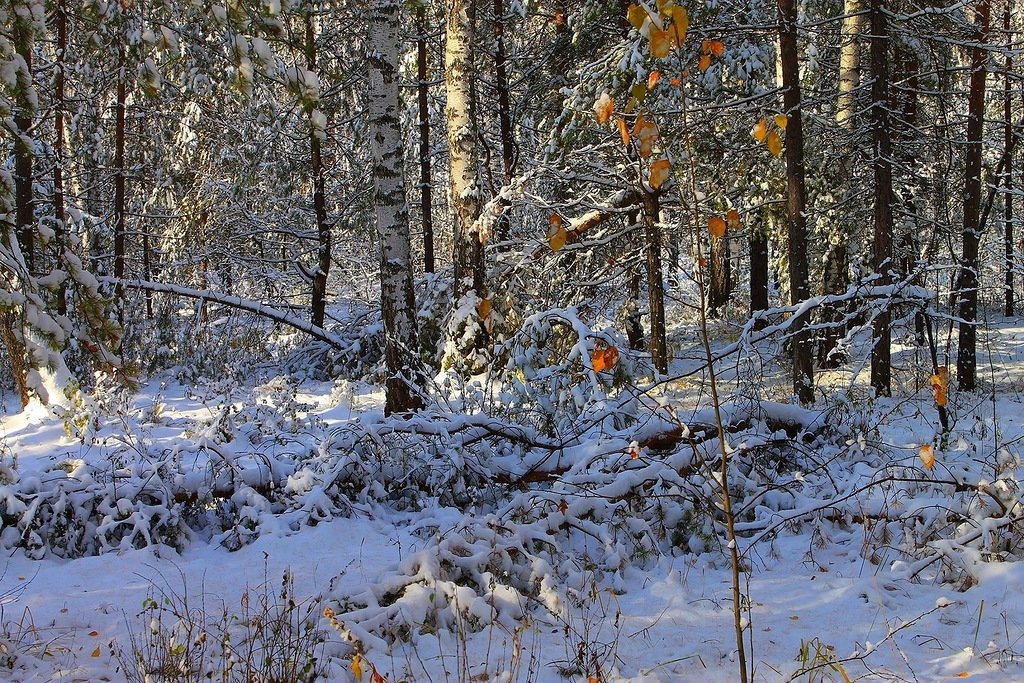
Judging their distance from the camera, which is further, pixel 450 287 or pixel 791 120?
pixel 450 287

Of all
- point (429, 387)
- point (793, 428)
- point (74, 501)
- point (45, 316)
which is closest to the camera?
point (45, 316)

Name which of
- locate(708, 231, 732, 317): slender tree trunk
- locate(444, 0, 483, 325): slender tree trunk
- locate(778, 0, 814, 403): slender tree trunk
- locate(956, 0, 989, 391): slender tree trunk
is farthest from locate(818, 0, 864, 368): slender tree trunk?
locate(444, 0, 483, 325): slender tree trunk

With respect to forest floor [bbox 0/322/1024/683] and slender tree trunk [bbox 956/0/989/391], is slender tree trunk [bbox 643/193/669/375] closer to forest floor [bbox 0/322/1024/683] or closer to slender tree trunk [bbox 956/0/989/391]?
slender tree trunk [bbox 956/0/989/391]

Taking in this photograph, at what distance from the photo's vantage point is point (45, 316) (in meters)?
2.98

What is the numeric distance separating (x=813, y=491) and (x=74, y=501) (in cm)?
452

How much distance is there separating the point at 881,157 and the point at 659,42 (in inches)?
299

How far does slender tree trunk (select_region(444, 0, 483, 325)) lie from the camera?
790 cm

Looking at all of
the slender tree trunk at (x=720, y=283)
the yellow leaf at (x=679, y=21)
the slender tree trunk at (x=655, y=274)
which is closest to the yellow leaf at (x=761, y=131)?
the yellow leaf at (x=679, y=21)

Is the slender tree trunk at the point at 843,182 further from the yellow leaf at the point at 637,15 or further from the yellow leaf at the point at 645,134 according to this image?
the yellow leaf at the point at 637,15

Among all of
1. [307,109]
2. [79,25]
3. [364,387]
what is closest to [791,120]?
[364,387]

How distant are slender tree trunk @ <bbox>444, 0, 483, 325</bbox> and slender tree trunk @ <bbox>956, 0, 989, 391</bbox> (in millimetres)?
5849

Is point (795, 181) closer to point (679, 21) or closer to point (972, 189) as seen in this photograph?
point (972, 189)

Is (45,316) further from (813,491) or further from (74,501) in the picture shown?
(813,491)

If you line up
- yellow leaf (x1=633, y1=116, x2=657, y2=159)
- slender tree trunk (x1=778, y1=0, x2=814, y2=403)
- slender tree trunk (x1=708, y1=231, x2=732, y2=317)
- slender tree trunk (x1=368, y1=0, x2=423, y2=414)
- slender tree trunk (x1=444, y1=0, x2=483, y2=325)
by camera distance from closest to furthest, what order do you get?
yellow leaf (x1=633, y1=116, x2=657, y2=159)
slender tree trunk (x1=368, y1=0, x2=423, y2=414)
slender tree trunk (x1=444, y1=0, x2=483, y2=325)
slender tree trunk (x1=778, y1=0, x2=814, y2=403)
slender tree trunk (x1=708, y1=231, x2=732, y2=317)
